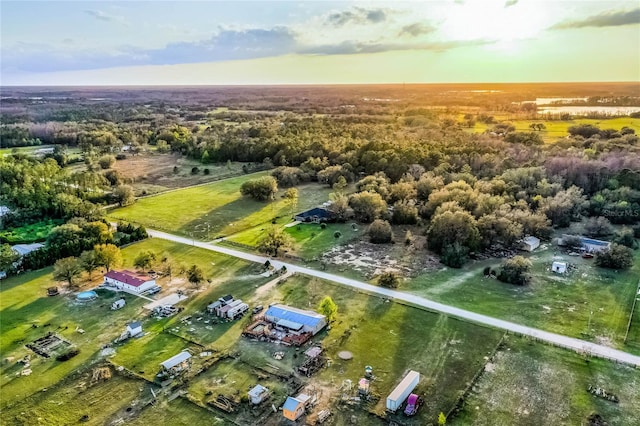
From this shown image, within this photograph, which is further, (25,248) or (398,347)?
(25,248)

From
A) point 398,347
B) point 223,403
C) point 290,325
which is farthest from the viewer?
point 290,325

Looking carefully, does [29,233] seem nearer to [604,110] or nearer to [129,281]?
[129,281]

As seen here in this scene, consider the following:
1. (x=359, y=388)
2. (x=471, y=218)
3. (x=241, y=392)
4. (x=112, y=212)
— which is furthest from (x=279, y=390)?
(x=112, y=212)

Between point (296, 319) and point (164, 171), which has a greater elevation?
point (164, 171)

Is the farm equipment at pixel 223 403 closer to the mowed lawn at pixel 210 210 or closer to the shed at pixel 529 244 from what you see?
the mowed lawn at pixel 210 210

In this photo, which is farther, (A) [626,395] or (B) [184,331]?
(B) [184,331]

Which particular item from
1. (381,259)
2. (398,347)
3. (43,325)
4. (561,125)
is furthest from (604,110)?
(43,325)

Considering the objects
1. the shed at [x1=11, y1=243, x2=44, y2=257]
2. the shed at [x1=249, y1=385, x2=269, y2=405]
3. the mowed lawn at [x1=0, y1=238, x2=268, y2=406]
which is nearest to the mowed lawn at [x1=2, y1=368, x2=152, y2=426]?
the mowed lawn at [x1=0, y1=238, x2=268, y2=406]

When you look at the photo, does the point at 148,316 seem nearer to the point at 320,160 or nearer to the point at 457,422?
the point at 457,422

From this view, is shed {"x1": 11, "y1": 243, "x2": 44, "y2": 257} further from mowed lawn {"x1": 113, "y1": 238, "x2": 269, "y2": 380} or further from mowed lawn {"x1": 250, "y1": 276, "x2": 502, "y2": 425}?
mowed lawn {"x1": 250, "y1": 276, "x2": 502, "y2": 425}
